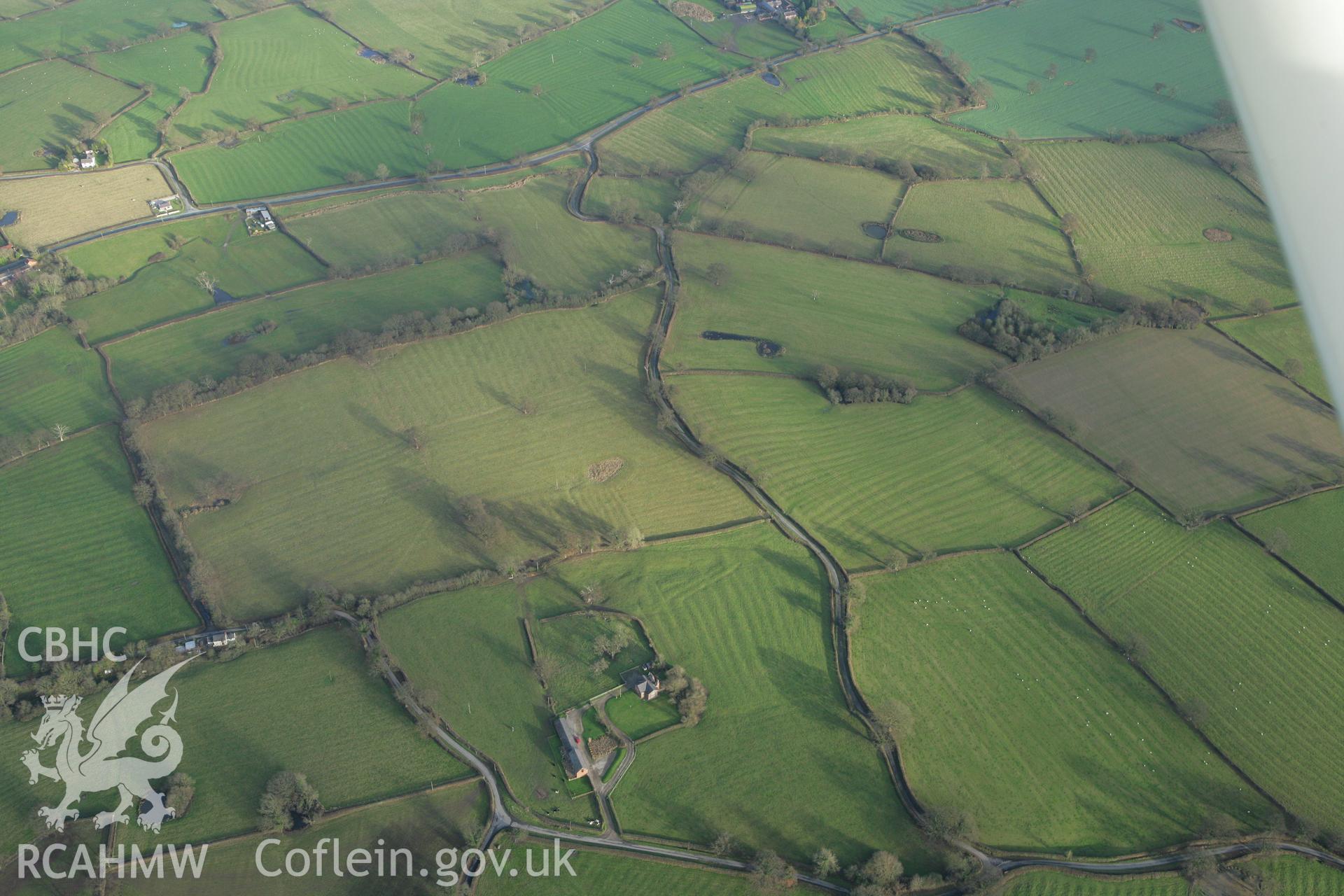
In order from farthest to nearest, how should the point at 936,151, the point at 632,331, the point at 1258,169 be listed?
the point at 936,151 → the point at 632,331 → the point at 1258,169

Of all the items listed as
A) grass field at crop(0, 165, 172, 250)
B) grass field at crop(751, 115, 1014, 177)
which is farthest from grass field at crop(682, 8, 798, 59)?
grass field at crop(0, 165, 172, 250)

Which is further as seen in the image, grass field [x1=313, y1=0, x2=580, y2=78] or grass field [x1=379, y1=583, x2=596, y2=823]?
grass field [x1=313, y1=0, x2=580, y2=78]

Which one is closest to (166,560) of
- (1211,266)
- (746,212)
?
(746,212)

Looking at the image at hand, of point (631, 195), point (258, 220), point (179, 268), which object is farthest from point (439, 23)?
point (179, 268)

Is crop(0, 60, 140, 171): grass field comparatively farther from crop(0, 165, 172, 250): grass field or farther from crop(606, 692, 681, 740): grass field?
crop(606, 692, 681, 740): grass field

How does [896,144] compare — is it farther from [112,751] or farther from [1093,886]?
[112,751]

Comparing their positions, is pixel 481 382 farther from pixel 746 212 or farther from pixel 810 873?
pixel 810 873
